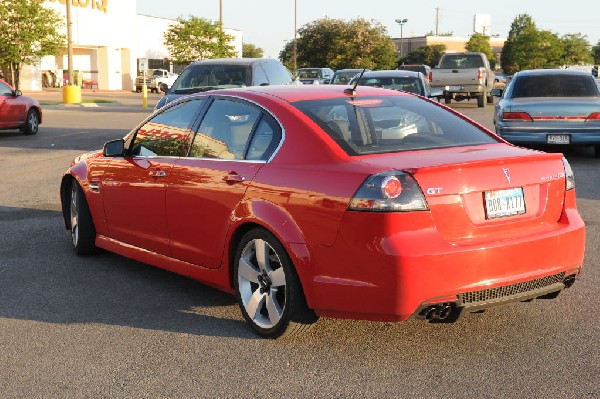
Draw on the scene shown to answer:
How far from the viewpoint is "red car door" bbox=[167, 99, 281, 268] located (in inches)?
222

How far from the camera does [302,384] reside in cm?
461

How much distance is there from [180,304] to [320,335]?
1.24 metres

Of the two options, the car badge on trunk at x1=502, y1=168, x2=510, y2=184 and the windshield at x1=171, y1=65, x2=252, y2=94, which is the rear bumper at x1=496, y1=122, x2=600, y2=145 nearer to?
the windshield at x1=171, y1=65, x2=252, y2=94

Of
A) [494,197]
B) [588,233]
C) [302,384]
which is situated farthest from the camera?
[588,233]

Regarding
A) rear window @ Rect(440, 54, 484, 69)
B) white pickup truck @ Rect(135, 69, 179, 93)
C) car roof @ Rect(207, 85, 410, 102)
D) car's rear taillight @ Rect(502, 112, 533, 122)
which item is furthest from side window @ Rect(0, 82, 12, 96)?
white pickup truck @ Rect(135, 69, 179, 93)

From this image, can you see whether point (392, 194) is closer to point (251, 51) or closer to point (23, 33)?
point (23, 33)

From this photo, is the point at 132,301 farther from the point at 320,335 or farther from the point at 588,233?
the point at 588,233

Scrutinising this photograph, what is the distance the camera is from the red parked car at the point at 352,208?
4.78m

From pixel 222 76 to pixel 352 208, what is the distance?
482 inches

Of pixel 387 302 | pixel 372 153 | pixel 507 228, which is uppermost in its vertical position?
pixel 372 153

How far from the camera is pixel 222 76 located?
16.7m

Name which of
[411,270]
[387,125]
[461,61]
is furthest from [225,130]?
[461,61]

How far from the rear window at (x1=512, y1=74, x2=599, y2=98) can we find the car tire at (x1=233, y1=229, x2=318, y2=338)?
11.6 m

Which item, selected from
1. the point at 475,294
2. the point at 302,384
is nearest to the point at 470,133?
the point at 475,294
